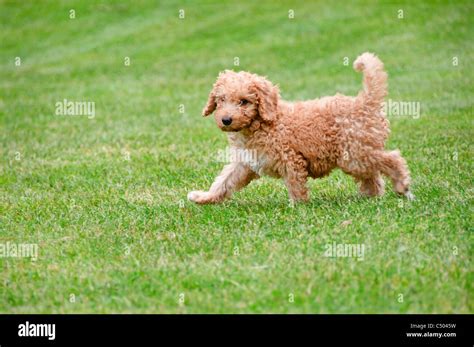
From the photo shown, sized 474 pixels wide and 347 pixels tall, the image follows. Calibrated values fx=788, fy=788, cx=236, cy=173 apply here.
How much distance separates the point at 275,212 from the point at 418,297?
7.54 ft

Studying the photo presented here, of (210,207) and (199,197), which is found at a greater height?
(199,197)

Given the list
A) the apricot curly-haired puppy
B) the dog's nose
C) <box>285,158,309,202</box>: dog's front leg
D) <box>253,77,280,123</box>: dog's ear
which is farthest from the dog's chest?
the dog's nose

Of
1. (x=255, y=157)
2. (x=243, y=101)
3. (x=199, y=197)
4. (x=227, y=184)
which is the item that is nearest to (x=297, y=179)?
(x=255, y=157)

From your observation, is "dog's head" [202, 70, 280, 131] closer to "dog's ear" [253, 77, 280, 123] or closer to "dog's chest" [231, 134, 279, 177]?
"dog's ear" [253, 77, 280, 123]

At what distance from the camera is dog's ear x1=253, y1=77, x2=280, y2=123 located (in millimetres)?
7277

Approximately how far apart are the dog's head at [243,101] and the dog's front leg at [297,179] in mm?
477

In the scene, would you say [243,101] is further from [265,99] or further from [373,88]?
[373,88]

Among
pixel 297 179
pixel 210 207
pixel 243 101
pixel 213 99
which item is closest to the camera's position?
pixel 243 101

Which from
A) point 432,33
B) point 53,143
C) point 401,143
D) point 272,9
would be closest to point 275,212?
point 401,143

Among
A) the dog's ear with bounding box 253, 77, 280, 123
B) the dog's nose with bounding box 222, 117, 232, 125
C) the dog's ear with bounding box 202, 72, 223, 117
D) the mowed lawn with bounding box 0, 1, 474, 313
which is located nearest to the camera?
the mowed lawn with bounding box 0, 1, 474, 313

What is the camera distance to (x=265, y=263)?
596 cm

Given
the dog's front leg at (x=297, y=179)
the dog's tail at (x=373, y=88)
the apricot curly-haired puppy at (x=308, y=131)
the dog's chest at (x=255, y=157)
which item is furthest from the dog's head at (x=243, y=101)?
the dog's tail at (x=373, y=88)

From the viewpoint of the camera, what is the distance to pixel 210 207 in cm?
768

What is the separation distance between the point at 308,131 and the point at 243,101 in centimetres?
69
